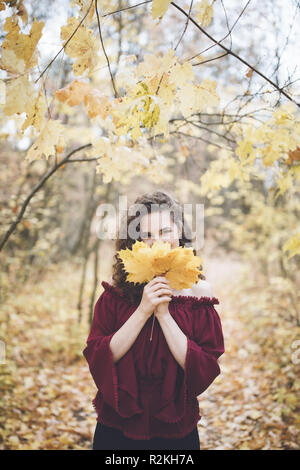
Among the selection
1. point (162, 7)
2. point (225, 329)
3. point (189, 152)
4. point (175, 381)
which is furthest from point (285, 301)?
point (162, 7)

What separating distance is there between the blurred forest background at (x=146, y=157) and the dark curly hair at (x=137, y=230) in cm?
43

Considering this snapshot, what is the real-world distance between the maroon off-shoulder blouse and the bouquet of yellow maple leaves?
278mm

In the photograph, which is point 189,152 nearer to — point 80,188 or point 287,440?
point 287,440

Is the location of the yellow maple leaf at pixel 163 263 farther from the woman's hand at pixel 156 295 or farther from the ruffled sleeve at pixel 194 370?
the ruffled sleeve at pixel 194 370

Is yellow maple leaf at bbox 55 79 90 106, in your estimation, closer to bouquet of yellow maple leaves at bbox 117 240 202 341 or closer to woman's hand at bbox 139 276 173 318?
bouquet of yellow maple leaves at bbox 117 240 202 341

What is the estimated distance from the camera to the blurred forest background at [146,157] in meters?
1.51

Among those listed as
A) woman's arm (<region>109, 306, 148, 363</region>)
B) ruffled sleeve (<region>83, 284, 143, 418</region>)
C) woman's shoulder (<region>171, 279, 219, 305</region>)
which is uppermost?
woman's shoulder (<region>171, 279, 219, 305</region>)

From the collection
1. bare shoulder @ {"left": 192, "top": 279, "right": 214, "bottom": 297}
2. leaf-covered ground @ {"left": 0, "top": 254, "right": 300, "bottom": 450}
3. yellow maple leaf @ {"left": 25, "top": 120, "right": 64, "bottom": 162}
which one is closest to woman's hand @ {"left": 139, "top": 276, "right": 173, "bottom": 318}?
bare shoulder @ {"left": 192, "top": 279, "right": 214, "bottom": 297}

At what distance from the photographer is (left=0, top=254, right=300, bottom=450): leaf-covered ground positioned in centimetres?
321

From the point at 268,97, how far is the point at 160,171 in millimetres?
1141

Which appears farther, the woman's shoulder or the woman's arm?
the woman's shoulder

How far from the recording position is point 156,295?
1.37 m

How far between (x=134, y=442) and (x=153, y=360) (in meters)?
0.40

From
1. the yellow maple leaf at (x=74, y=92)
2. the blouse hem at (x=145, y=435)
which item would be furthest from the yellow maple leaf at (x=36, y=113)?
the blouse hem at (x=145, y=435)
